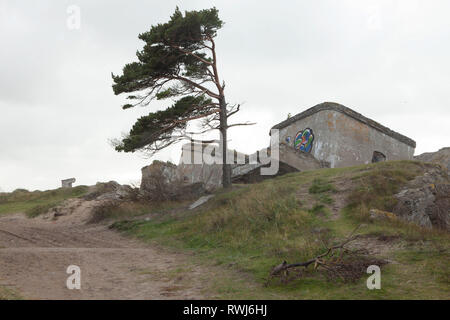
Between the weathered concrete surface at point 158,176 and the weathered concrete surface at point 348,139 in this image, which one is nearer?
the weathered concrete surface at point 158,176

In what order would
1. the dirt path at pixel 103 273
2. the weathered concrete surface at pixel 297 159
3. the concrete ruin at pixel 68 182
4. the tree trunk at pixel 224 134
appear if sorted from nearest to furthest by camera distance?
the dirt path at pixel 103 273, the tree trunk at pixel 224 134, the weathered concrete surface at pixel 297 159, the concrete ruin at pixel 68 182

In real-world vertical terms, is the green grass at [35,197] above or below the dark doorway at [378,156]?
below

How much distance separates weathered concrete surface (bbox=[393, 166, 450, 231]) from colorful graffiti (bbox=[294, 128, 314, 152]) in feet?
36.5

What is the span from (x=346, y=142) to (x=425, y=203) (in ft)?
38.0

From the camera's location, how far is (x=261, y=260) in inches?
303

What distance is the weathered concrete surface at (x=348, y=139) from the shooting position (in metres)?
21.5

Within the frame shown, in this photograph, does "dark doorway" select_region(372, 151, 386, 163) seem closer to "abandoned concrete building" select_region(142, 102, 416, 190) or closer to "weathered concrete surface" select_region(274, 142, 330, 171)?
"abandoned concrete building" select_region(142, 102, 416, 190)

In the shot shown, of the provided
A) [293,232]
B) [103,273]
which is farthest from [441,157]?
[103,273]

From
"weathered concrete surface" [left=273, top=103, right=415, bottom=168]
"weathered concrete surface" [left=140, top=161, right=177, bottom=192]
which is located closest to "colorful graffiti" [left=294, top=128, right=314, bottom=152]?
"weathered concrete surface" [left=273, top=103, right=415, bottom=168]

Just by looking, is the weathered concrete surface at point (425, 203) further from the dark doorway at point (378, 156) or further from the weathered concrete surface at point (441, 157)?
the dark doorway at point (378, 156)

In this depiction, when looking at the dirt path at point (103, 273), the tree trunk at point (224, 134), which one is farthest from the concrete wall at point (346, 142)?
the dirt path at point (103, 273)

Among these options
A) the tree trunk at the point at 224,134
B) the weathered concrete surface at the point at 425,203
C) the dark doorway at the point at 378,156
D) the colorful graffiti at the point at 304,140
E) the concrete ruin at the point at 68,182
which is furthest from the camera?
the concrete ruin at the point at 68,182
